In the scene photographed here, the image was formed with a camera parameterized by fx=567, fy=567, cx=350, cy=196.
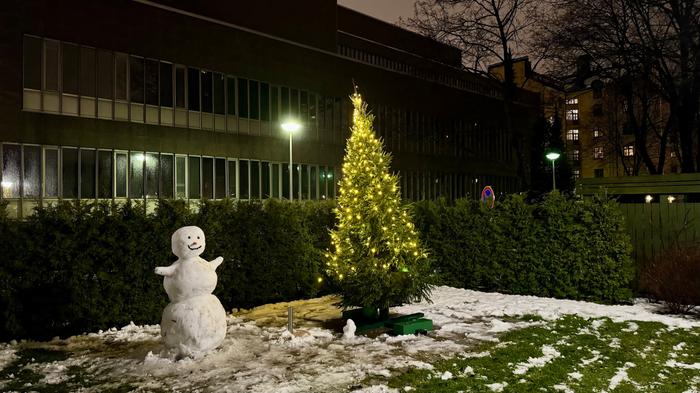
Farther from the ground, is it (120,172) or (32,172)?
(120,172)

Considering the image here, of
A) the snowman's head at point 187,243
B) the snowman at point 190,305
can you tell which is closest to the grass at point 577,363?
the snowman at point 190,305

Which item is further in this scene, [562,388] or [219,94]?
[219,94]

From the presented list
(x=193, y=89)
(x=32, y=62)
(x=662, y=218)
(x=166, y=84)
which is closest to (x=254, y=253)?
(x=662, y=218)

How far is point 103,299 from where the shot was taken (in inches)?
364

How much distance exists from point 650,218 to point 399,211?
674cm

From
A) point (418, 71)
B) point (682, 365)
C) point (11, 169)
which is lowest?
point (682, 365)

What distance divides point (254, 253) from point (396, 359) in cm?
507

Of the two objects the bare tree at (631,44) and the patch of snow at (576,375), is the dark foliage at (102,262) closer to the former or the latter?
the patch of snow at (576,375)

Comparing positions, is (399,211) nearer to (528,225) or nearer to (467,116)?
(528,225)

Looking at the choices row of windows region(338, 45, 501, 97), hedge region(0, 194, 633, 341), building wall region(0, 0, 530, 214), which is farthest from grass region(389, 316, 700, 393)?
row of windows region(338, 45, 501, 97)

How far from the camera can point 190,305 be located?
25.1ft

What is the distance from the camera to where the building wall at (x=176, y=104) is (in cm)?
2838

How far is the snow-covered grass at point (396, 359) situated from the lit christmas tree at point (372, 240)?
0.84m

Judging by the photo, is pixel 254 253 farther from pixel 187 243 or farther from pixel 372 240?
pixel 187 243
